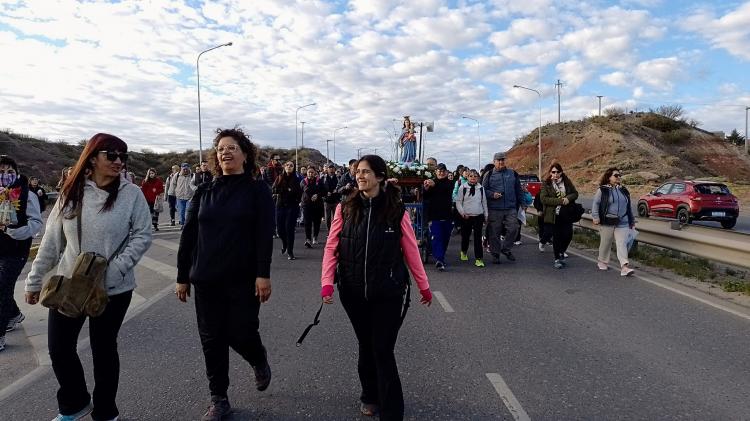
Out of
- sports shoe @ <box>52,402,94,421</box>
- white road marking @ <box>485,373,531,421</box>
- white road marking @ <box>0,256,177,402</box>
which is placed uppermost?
sports shoe @ <box>52,402,94,421</box>

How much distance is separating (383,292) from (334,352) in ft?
6.02

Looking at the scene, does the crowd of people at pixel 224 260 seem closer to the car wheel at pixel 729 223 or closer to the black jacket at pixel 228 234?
the black jacket at pixel 228 234

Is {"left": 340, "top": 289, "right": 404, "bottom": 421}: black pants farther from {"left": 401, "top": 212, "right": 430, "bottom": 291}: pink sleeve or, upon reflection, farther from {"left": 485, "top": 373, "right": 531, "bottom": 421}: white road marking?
{"left": 485, "top": 373, "right": 531, "bottom": 421}: white road marking

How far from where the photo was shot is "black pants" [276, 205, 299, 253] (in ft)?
35.1

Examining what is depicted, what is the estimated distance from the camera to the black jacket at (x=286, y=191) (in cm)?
1085

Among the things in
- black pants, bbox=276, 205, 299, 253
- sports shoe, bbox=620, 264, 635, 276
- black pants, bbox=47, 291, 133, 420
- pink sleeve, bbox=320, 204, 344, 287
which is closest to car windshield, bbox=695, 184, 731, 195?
sports shoe, bbox=620, 264, 635, 276

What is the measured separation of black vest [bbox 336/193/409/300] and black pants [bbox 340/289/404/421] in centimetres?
7

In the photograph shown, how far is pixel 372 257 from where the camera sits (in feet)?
10.9

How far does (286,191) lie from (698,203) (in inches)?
567

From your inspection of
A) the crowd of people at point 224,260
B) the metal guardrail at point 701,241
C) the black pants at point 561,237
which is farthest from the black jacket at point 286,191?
the crowd of people at point 224,260

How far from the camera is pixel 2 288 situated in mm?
4746

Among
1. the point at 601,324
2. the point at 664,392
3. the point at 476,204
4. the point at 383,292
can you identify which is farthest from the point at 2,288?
the point at 476,204

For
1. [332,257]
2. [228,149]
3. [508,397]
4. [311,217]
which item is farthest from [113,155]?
[311,217]

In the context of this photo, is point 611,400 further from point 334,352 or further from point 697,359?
point 334,352
